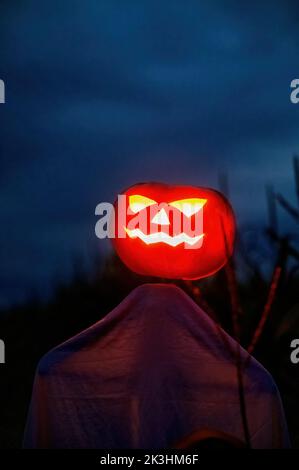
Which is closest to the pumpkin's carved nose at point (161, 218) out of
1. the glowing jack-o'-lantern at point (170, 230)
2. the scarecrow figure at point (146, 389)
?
the glowing jack-o'-lantern at point (170, 230)

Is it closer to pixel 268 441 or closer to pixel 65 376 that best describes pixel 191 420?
pixel 268 441

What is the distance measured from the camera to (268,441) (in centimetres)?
341

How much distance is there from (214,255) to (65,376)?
1.06m

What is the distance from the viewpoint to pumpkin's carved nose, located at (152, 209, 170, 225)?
3.74 m

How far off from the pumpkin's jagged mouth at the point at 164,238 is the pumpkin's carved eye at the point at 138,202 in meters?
0.12

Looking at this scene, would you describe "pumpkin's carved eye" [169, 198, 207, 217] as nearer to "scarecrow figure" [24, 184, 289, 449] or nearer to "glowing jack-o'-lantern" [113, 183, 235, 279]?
"glowing jack-o'-lantern" [113, 183, 235, 279]

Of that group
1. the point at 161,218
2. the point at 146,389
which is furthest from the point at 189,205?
the point at 146,389

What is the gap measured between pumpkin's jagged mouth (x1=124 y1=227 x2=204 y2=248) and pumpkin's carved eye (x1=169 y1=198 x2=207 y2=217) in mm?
126

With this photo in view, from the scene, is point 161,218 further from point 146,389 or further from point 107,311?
point 107,311

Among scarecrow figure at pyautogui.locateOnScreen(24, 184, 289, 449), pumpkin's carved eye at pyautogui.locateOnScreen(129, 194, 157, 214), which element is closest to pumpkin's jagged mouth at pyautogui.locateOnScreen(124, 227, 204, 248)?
pumpkin's carved eye at pyautogui.locateOnScreen(129, 194, 157, 214)

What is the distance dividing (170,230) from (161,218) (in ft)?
0.27

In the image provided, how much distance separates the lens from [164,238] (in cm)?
375

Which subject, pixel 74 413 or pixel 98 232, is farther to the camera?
pixel 98 232
